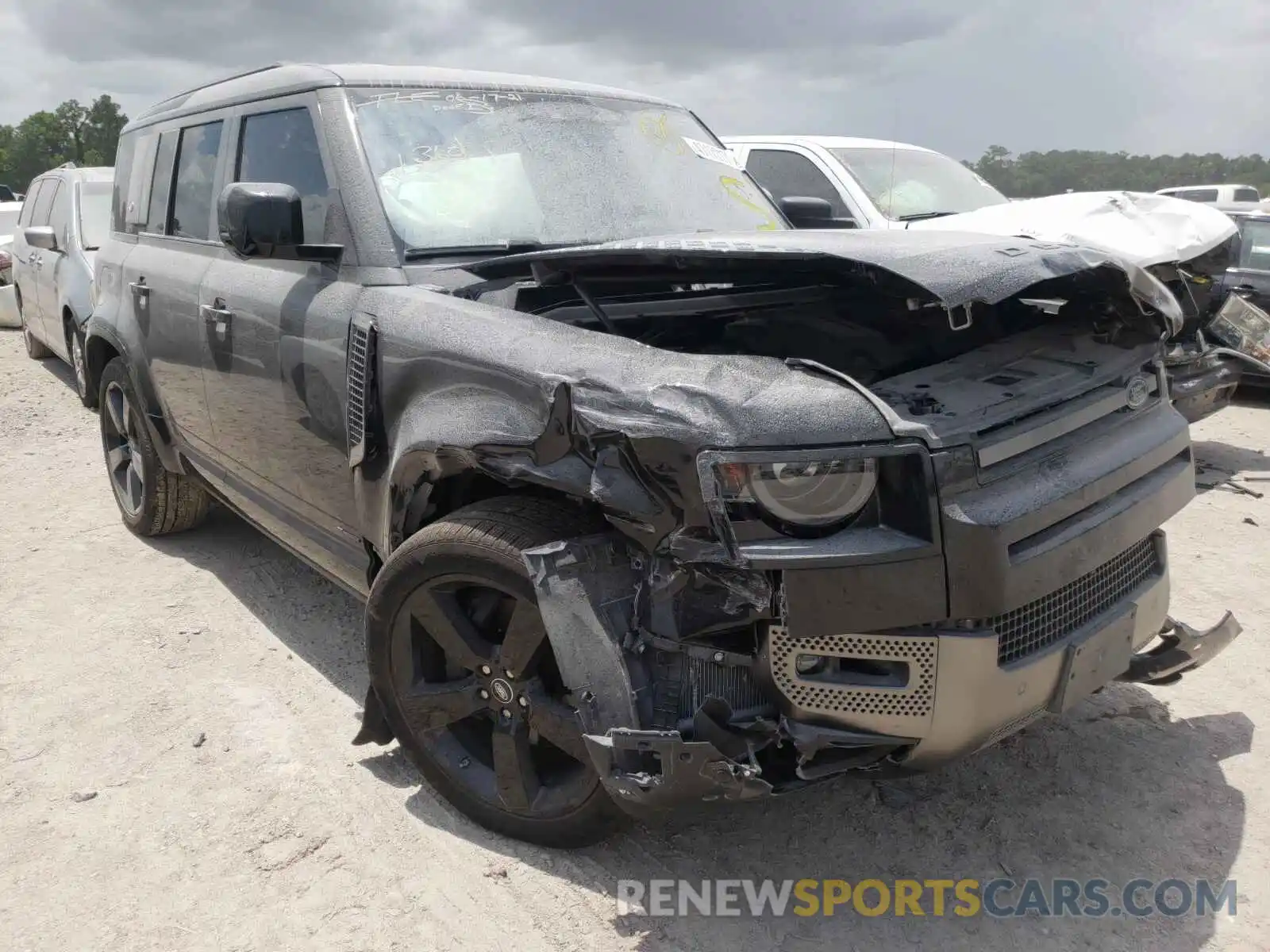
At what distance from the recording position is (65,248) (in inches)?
314

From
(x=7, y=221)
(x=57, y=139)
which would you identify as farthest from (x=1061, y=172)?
(x=57, y=139)

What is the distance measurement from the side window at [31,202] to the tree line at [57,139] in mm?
71537

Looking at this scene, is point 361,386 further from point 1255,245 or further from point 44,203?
point 1255,245

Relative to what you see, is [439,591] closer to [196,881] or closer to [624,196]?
[196,881]

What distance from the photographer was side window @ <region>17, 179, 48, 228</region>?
9.13 m

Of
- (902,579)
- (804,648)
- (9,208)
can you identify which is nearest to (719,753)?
(804,648)

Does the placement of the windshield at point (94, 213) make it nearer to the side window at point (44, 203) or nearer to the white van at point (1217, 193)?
the side window at point (44, 203)

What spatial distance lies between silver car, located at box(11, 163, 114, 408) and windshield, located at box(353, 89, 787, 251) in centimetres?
474

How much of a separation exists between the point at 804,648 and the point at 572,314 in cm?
121

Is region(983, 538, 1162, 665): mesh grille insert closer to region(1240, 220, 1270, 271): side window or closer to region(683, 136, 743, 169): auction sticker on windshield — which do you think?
region(683, 136, 743, 169): auction sticker on windshield

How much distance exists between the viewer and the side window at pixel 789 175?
730cm

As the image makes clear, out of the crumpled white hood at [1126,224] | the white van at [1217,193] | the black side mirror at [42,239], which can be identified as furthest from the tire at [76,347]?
the white van at [1217,193]

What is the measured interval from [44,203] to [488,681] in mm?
8287

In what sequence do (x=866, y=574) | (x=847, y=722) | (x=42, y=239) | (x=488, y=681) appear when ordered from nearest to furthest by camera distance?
(x=866, y=574), (x=847, y=722), (x=488, y=681), (x=42, y=239)
